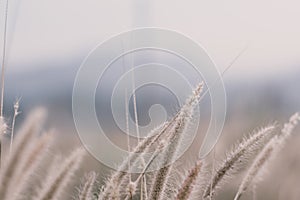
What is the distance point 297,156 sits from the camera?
2.77 m

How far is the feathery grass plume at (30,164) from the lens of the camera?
131 centimetres

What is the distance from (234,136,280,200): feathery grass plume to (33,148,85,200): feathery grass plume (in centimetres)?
41

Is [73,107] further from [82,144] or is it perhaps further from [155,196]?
[155,196]

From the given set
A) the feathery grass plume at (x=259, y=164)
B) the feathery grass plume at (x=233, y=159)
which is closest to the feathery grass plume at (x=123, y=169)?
the feathery grass plume at (x=233, y=159)

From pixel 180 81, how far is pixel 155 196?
444 millimetres

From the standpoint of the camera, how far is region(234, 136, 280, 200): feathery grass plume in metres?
1.66

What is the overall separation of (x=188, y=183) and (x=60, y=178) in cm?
24

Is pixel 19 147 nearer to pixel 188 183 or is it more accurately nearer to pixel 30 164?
pixel 30 164

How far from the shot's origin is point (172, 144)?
1423 mm

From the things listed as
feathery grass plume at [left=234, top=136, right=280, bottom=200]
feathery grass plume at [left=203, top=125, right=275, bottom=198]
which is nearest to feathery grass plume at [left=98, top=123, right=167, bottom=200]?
feathery grass plume at [left=203, top=125, right=275, bottom=198]

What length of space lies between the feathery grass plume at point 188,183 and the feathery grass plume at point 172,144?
0.15 feet

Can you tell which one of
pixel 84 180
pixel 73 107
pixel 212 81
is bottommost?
pixel 84 180

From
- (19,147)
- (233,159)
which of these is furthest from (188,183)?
(19,147)

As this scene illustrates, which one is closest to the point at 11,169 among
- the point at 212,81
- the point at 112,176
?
the point at 112,176
